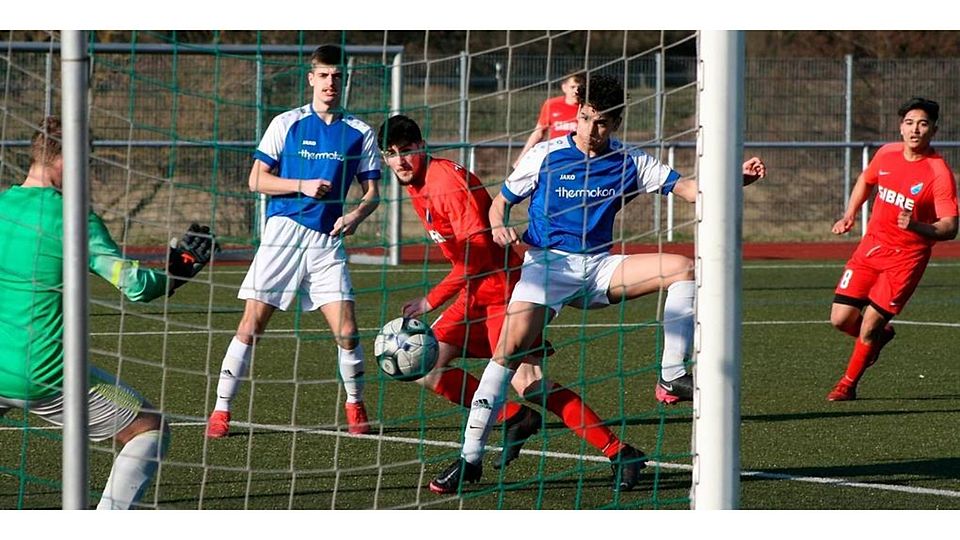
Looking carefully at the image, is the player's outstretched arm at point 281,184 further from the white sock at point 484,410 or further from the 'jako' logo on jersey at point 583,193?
the white sock at point 484,410

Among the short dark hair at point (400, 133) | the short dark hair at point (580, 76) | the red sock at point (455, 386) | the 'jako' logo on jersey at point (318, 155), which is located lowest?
the red sock at point (455, 386)

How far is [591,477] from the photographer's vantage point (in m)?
6.16

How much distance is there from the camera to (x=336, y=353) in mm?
9781

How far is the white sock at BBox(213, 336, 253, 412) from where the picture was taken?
6988 millimetres

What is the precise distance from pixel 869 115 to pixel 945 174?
1263 centimetres

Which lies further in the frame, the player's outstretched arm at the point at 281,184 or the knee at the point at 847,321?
the knee at the point at 847,321

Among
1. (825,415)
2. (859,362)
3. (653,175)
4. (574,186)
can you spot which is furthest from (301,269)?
(859,362)

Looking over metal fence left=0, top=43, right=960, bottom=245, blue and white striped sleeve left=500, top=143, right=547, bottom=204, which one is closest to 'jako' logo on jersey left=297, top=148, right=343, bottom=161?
blue and white striped sleeve left=500, top=143, right=547, bottom=204

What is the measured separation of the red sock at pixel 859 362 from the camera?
8141 millimetres

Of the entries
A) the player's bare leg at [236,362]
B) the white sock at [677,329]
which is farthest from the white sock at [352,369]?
the white sock at [677,329]

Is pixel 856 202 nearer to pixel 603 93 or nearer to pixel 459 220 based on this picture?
pixel 459 220

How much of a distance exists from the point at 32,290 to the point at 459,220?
2405 mm

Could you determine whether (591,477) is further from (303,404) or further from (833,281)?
(833,281)
